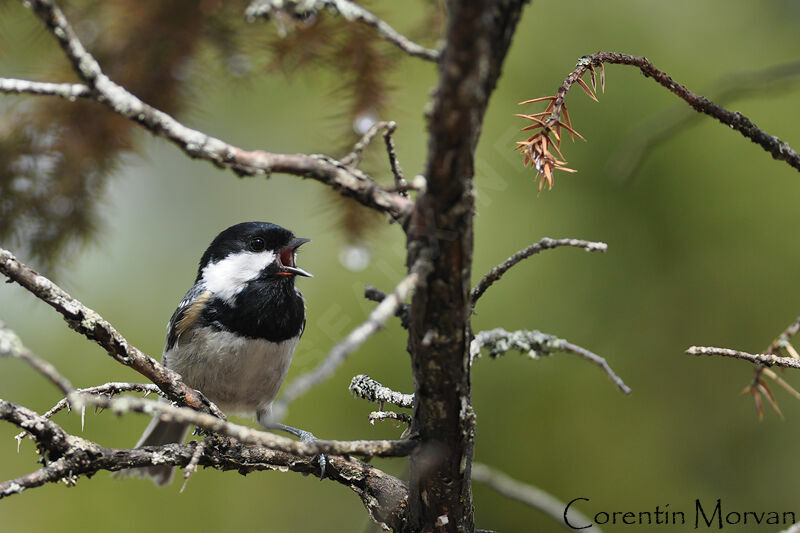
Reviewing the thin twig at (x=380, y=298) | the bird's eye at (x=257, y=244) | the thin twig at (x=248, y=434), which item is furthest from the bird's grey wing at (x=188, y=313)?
the thin twig at (x=380, y=298)

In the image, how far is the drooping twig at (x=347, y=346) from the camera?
0.72m

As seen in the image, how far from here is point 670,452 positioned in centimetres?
256

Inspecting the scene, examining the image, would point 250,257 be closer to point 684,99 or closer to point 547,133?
point 547,133

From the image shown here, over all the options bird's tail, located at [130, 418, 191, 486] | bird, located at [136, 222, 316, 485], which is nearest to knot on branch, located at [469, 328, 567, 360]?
bird, located at [136, 222, 316, 485]

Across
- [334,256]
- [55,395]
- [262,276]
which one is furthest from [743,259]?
[55,395]

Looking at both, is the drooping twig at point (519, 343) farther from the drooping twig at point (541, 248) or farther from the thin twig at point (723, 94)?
the thin twig at point (723, 94)

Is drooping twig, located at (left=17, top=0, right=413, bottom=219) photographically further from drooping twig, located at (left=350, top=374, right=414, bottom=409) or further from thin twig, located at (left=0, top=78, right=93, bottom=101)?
drooping twig, located at (left=350, top=374, right=414, bottom=409)

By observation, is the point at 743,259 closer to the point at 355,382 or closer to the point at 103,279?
the point at 355,382

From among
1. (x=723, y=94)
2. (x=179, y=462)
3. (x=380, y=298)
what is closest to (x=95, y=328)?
(x=179, y=462)

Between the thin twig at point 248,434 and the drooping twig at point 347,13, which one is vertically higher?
the drooping twig at point 347,13

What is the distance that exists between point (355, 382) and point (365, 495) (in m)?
0.23

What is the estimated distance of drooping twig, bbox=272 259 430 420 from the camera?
0.72 m

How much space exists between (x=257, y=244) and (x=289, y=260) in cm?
14

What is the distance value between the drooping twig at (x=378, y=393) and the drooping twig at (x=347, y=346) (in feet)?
1.89
